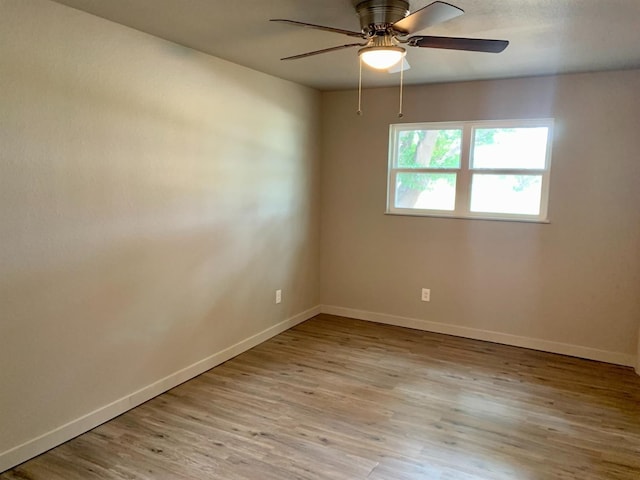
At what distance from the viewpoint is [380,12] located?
221 centimetres

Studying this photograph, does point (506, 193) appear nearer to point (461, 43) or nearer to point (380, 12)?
point (461, 43)

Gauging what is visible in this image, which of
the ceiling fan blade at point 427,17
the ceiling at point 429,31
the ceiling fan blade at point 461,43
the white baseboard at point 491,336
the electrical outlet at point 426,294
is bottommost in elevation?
the white baseboard at point 491,336

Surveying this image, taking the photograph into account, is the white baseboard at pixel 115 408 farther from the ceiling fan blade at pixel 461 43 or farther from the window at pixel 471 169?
the ceiling fan blade at pixel 461 43

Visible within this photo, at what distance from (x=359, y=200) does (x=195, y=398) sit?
255 cm

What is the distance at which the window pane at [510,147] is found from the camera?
3932 millimetres

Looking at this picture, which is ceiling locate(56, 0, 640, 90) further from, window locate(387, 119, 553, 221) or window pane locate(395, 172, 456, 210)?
window pane locate(395, 172, 456, 210)

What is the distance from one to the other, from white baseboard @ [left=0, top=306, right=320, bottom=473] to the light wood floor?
0.05 m

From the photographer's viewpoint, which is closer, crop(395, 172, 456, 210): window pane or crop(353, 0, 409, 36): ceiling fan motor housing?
crop(353, 0, 409, 36): ceiling fan motor housing

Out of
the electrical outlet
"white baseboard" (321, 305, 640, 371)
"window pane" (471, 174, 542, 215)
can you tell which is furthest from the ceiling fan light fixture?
"white baseboard" (321, 305, 640, 371)

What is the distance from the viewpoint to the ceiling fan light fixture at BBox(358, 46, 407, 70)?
2.27m

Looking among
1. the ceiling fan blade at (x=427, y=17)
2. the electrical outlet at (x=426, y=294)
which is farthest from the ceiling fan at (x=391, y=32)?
the electrical outlet at (x=426, y=294)

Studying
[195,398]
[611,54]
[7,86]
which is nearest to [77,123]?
[7,86]

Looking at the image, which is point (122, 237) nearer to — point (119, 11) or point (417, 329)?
point (119, 11)

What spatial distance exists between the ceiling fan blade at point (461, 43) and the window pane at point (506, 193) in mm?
1996
